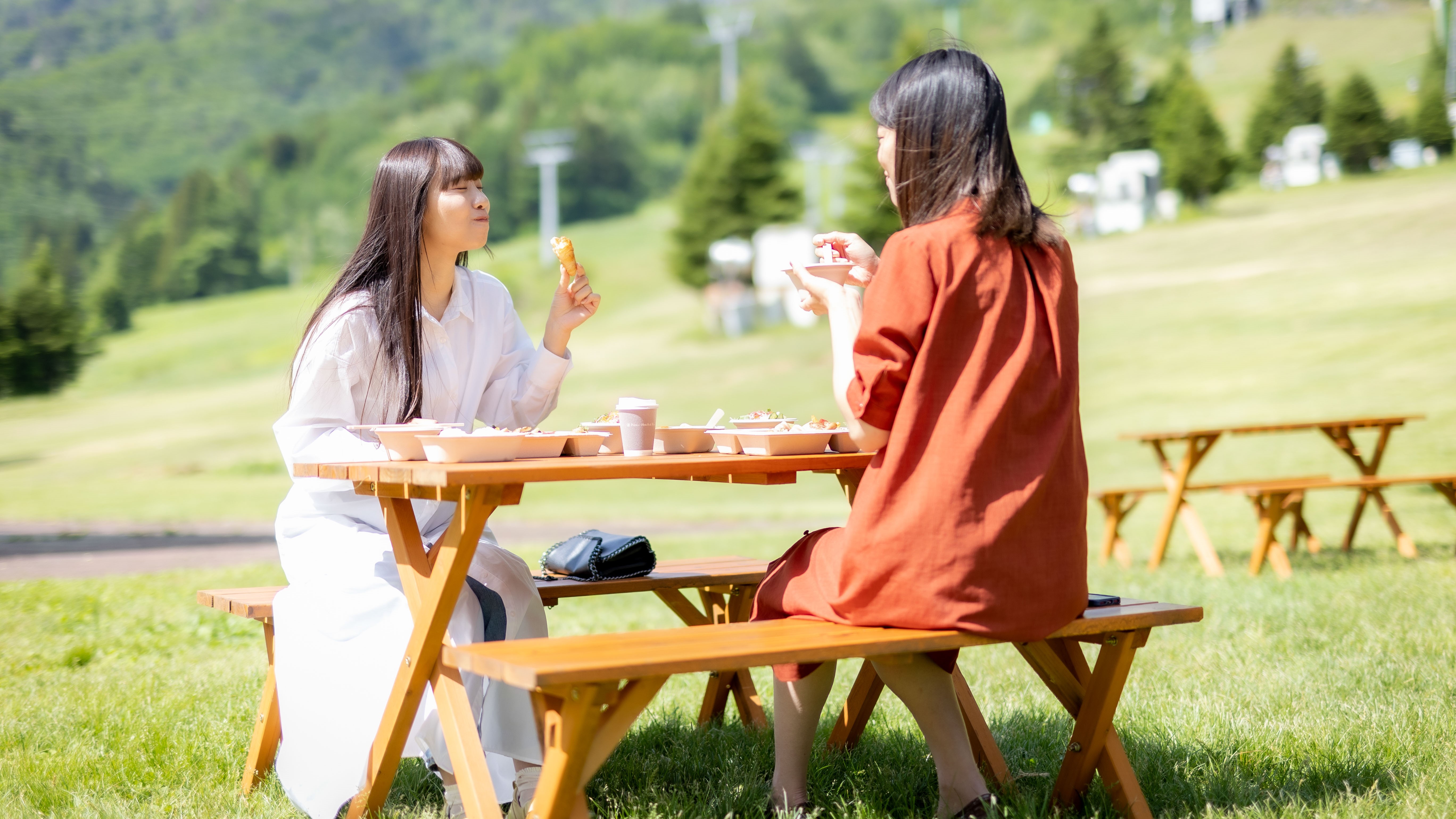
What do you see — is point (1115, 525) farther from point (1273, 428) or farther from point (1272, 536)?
point (1273, 428)

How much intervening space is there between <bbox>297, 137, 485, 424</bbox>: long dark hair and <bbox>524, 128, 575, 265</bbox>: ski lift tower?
1977 inches

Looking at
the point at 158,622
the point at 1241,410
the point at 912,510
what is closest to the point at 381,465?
the point at 912,510

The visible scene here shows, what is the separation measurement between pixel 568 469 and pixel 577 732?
498 millimetres

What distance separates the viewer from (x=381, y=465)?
245 cm

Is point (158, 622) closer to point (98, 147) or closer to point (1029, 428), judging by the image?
point (1029, 428)

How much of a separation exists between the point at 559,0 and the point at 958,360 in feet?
435

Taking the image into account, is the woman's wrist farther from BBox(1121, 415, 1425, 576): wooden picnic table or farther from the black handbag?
BBox(1121, 415, 1425, 576): wooden picnic table

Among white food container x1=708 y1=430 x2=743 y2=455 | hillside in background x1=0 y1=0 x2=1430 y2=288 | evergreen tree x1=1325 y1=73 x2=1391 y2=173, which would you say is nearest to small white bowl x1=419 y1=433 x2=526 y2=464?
white food container x1=708 y1=430 x2=743 y2=455

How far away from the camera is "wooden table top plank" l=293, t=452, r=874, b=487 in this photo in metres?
2.27

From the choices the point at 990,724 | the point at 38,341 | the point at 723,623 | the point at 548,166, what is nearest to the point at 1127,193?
the point at 548,166

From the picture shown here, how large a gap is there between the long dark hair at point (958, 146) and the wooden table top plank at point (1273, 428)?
→ 4.85m

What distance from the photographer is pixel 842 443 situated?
9.56ft

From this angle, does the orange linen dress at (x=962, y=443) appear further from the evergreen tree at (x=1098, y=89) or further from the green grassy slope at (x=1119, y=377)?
the evergreen tree at (x=1098, y=89)

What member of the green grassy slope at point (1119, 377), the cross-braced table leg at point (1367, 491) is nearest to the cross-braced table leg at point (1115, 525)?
the cross-braced table leg at point (1367, 491)
